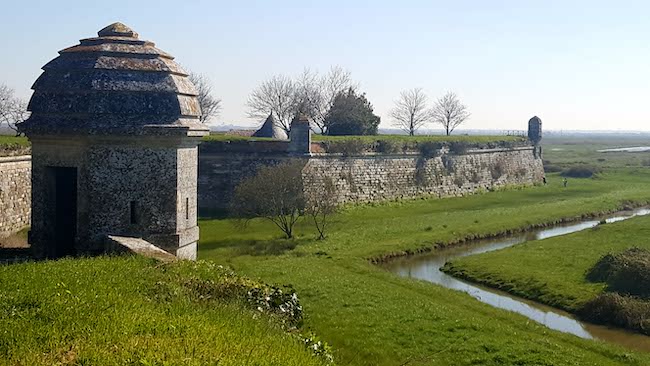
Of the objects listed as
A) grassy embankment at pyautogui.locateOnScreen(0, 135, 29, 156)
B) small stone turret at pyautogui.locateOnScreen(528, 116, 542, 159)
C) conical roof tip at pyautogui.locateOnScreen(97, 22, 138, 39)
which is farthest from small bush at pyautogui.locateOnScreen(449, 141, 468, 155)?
conical roof tip at pyautogui.locateOnScreen(97, 22, 138, 39)

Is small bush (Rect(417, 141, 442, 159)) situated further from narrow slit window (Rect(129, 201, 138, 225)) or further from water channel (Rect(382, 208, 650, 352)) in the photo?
narrow slit window (Rect(129, 201, 138, 225))

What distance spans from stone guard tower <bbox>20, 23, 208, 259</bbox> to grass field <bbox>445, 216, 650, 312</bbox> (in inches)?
419

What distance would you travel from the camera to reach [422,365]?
1051 centimetres

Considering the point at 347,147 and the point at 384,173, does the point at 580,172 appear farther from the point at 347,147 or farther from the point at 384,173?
the point at 347,147

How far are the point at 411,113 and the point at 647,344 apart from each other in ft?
188

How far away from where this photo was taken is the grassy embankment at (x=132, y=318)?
16.0 ft

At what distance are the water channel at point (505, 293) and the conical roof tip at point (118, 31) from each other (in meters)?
10.3

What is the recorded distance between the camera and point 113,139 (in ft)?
28.6

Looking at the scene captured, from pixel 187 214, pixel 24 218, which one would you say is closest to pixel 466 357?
pixel 187 214

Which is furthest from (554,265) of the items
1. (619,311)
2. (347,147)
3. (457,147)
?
(457,147)

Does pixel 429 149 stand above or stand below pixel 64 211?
above

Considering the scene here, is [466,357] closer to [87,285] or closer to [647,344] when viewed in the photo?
[647,344]

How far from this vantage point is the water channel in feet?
44.9

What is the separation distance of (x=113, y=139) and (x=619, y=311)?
37.6 feet
